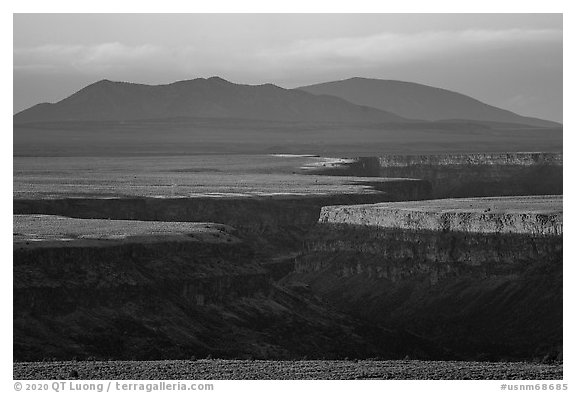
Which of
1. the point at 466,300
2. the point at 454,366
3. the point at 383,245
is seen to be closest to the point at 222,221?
the point at 383,245

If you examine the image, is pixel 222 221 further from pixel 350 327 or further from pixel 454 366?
pixel 454 366

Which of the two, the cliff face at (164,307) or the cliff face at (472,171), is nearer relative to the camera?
the cliff face at (164,307)

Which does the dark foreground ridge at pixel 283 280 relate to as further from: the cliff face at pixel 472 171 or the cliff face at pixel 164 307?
the cliff face at pixel 472 171

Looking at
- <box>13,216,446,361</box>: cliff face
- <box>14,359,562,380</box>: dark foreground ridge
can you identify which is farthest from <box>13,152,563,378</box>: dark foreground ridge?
<box>14,359,562,380</box>: dark foreground ridge

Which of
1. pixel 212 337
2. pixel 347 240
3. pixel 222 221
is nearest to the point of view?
pixel 212 337

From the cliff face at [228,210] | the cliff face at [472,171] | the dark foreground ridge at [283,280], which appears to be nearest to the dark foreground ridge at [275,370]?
the dark foreground ridge at [283,280]

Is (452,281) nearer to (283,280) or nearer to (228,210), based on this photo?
(283,280)
